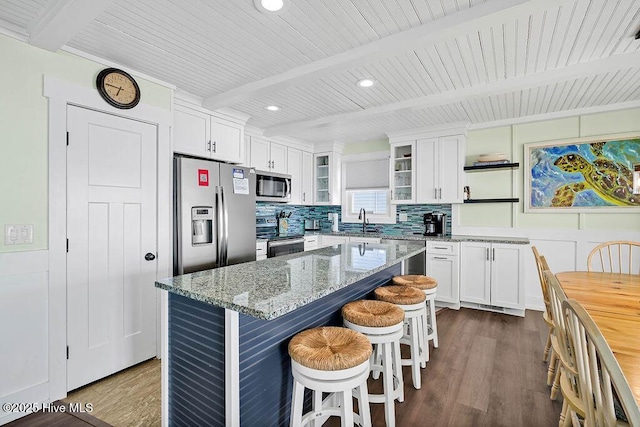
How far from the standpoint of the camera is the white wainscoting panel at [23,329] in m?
1.93

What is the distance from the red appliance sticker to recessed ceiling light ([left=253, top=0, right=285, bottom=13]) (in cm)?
160

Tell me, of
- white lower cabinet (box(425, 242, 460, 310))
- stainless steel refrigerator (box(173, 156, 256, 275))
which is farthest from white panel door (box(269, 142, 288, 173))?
white lower cabinet (box(425, 242, 460, 310))

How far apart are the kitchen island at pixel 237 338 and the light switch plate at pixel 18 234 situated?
1179 mm

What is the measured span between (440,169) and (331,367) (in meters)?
3.66

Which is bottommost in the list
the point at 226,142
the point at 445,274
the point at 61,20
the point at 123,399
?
the point at 123,399

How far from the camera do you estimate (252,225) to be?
3439mm

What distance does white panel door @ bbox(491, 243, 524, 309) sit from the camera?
3691mm

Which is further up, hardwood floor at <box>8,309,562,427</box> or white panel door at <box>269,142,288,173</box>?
white panel door at <box>269,142,288,173</box>

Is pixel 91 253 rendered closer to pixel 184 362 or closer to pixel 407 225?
pixel 184 362

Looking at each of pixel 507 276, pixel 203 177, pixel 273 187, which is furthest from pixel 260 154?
pixel 507 276

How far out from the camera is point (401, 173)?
4758 millimetres

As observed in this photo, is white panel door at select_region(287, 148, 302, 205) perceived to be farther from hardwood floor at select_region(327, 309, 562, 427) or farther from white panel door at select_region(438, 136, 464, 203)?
hardwood floor at select_region(327, 309, 562, 427)

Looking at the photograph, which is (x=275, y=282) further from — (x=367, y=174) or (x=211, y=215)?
(x=367, y=174)

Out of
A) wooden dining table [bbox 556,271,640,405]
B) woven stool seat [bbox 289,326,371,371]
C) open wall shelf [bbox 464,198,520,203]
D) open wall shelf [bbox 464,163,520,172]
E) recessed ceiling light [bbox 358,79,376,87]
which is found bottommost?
woven stool seat [bbox 289,326,371,371]
